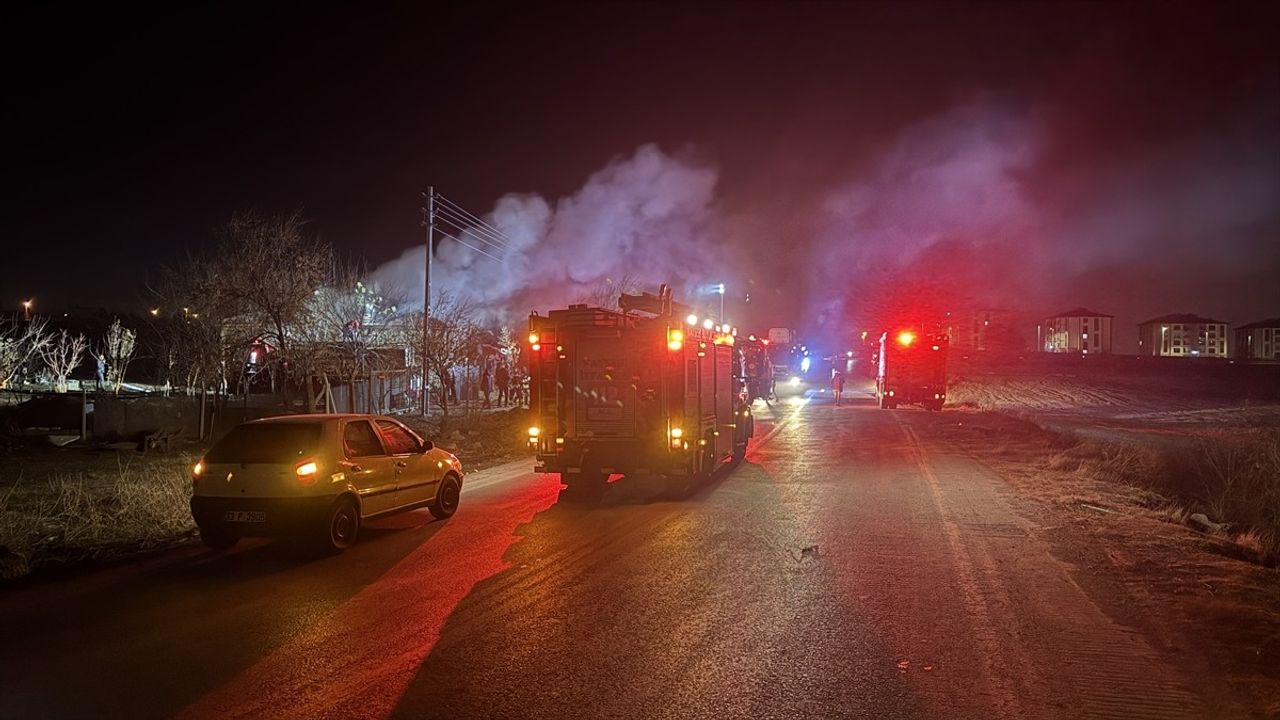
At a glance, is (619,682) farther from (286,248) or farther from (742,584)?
(286,248)

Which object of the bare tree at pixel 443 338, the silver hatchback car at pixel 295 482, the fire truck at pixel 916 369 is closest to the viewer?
the silver hatchback car at pixel 295 482

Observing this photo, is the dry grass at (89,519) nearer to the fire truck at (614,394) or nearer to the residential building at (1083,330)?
the fire truck at (614,394)

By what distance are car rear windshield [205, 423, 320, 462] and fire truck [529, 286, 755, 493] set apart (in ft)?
13.9

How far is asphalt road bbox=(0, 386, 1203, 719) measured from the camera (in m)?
4.71

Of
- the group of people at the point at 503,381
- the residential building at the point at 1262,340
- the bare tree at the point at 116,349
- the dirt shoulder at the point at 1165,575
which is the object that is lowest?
the dirt shoulder at the point at 1165,575

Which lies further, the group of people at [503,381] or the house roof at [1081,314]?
the house roof at [1081,314]

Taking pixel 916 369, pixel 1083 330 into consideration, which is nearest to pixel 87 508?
pixel 916 369

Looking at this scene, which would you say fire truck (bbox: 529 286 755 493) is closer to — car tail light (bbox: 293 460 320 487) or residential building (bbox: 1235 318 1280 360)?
car tail light (bbox: 293 460 320 487)

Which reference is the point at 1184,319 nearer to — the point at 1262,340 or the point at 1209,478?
the point at 1262,340

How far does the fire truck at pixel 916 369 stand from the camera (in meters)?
34.8

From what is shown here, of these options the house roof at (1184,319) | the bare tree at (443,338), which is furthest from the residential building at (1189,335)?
the bare tree at (443,338)

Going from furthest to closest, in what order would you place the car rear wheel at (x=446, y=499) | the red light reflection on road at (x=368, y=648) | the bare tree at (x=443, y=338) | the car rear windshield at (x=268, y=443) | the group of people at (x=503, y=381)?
the group of people at (x=503, y=381) < the bare tree at (x=443, y=338) < the car rear wheel at (x=446, y=499) < the car rear windshield at (x=268, y=443) < the red light reflection on road at (x=368, y=648)

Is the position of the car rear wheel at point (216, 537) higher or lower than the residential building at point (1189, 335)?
lower

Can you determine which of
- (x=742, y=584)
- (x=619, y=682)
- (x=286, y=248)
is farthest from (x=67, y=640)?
(x=286, y=248)
